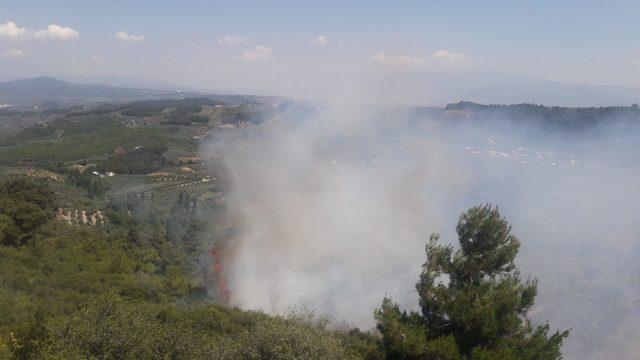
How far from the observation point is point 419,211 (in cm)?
4850

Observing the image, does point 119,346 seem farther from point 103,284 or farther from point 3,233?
point 3,233

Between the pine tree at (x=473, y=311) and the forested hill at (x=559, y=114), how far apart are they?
59.3 metres

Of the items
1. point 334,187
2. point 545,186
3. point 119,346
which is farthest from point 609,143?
point 119,346

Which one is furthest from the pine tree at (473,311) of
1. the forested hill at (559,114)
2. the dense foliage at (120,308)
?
the forested hill at (559,114)

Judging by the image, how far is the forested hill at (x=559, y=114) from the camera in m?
68.4

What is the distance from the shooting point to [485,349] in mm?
14539

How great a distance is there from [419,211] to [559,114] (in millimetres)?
41289

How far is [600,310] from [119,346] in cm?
2701

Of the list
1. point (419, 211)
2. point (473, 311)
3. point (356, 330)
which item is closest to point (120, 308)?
point (473, 311)

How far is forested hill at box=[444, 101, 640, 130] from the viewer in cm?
6844

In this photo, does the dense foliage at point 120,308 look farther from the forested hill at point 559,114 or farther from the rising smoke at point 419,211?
the forested hill at point 559,114

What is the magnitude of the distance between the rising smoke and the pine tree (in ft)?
40.7

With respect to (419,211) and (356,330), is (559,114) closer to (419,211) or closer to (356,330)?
(419,211)

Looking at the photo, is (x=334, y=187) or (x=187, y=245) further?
(x=334, y=187)
